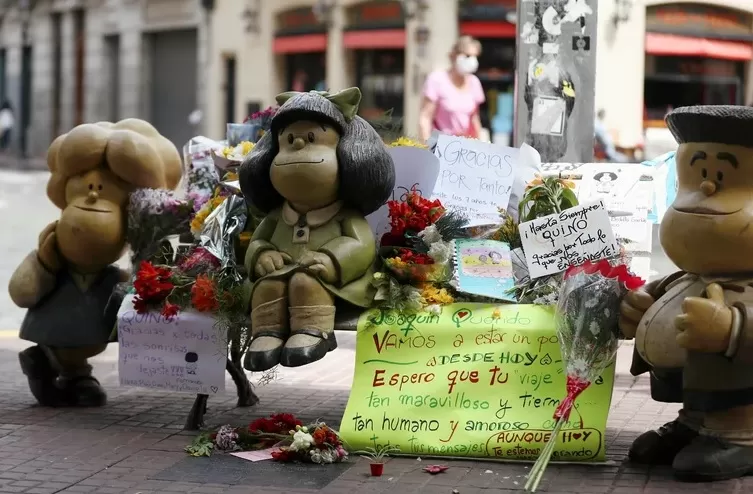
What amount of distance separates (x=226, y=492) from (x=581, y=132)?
318cm

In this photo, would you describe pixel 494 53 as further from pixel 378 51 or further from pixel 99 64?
pixel 99 64

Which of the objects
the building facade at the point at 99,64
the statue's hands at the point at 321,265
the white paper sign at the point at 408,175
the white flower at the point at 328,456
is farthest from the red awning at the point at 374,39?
the white flower at the point at 328,456

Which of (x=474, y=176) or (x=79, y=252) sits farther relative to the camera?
(x=79, y=252)

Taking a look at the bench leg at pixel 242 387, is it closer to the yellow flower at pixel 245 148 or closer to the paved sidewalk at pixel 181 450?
the paved sidewalk at pixel 181 450

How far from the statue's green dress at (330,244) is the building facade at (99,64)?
873 inches

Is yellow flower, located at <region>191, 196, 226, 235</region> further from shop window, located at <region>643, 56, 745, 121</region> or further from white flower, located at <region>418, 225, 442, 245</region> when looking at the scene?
shop window, located at <region>643, 56, 745, 121</region>

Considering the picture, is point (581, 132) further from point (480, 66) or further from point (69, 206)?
point (480, 66)

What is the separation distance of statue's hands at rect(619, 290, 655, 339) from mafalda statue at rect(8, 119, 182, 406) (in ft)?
8.44

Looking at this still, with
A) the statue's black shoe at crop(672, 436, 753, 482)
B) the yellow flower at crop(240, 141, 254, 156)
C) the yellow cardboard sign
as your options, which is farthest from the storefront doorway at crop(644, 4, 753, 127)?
the statue's black shoe at crop(672, 436, 753, 482)

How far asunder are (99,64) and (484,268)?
27476 mm

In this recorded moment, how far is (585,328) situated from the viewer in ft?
15.6

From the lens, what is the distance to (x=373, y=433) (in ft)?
17.0

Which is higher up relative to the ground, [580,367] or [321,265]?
[321,265]

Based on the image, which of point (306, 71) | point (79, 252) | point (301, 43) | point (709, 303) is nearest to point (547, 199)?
point (709, 303)
